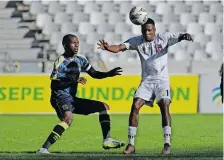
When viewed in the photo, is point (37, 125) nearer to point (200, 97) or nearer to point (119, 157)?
point (200, 97)

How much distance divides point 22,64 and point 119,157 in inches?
485

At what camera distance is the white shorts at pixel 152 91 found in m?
9.53

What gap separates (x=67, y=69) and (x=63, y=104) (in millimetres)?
492

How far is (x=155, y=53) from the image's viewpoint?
31.6 feet

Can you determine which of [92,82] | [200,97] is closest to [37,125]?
[92,82]

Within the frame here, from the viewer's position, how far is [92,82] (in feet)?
64.0

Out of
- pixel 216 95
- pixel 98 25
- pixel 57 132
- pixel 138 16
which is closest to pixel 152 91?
pixel 138 16

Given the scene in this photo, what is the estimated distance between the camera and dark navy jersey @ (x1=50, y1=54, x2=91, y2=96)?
31.3 feet

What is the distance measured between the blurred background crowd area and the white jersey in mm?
13130

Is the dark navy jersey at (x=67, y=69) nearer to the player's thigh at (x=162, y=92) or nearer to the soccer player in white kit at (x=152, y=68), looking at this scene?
the soccer player in white kit at (x=152, y=68)

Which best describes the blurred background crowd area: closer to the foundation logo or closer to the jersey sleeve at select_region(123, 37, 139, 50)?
the foundation logo

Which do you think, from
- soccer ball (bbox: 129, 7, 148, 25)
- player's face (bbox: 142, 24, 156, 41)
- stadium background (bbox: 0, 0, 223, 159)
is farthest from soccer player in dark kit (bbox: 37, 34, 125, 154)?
stadium background (bbox: 0, 0, 223, 159)

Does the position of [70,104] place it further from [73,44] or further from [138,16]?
[138,16]

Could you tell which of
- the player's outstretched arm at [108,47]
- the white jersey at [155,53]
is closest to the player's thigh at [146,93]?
the white jersey at [155,53]
